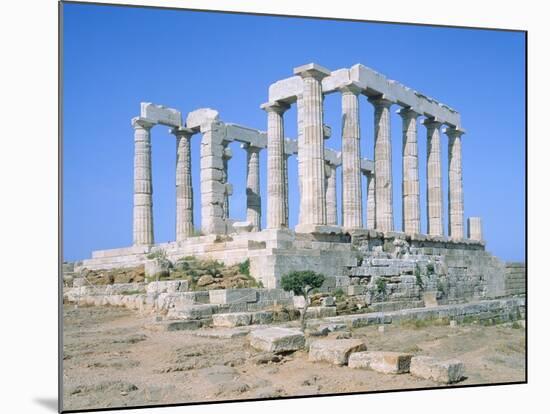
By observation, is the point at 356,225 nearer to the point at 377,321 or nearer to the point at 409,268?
the point at 409,268

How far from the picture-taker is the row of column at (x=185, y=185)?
1030 inches

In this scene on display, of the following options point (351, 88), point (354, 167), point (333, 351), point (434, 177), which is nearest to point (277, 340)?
point (333, 351)

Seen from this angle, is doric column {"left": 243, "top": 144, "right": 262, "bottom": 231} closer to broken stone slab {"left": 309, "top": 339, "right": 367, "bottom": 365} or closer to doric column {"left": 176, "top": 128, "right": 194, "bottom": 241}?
doric column {"left": 176, "top": 128, "right": 194, "bottom": 241}

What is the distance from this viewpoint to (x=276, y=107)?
82.6 feet

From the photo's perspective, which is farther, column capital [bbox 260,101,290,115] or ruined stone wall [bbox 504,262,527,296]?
column capital [bbox 260,101,290,115]

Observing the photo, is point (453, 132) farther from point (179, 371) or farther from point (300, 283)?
point (179, 371)

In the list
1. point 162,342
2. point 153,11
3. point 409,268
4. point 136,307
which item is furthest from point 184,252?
point 153,11

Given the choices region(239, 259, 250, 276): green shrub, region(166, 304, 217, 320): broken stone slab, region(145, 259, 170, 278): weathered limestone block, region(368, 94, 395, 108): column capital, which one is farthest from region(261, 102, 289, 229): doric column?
region(166, 304, 217, 320): broken stone slab

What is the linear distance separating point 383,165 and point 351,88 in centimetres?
348

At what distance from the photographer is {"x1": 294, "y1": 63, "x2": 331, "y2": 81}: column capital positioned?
2157 cm

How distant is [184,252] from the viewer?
72.7ft

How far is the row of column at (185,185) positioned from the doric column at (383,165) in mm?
3270

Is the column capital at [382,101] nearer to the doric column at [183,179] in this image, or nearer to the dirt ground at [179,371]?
the doric column at [183,179]

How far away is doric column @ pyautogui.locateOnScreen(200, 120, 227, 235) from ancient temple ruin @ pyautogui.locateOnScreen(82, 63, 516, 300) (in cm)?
4
